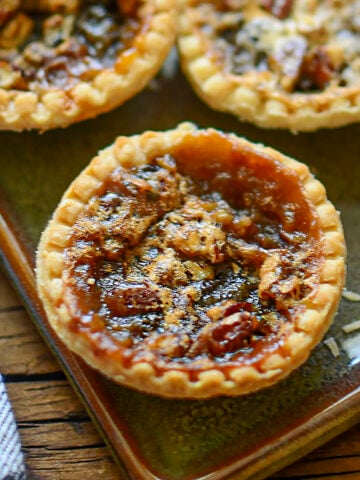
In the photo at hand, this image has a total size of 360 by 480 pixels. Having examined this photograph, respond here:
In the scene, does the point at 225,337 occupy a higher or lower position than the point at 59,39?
lower

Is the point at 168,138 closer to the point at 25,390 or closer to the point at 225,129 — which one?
the point at 225,129

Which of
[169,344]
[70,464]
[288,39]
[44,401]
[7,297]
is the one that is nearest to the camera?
[169,344]

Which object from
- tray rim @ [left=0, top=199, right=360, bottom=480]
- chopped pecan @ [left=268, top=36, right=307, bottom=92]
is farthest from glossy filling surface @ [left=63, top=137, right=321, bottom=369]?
chopped pecan @ [left=268, top=36, right=307, bottom=92]

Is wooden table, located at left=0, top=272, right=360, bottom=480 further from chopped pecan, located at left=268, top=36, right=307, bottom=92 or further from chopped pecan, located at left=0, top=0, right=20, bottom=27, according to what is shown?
chopped pecan, located at left=268, top=36, right=307, bottom=92

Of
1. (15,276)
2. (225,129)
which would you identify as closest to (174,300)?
(15,276)

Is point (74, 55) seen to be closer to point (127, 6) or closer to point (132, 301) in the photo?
point (127, 6)

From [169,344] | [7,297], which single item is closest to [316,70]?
[169,344]

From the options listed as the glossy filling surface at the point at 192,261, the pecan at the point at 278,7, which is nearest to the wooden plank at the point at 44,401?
the glossy filling surface at the point at 192,261
